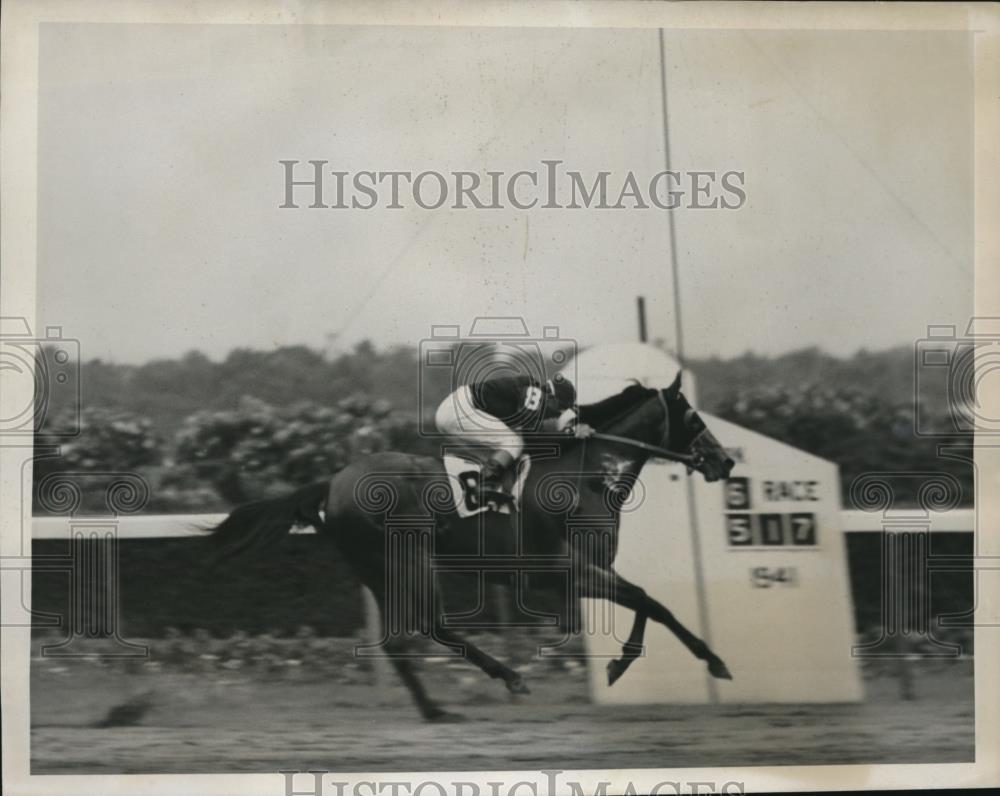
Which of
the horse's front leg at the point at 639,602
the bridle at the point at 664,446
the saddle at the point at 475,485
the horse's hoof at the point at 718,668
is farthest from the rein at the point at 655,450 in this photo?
the horse's hoof at the point at 718,668

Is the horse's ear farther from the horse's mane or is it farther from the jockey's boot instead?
the jockey's boot

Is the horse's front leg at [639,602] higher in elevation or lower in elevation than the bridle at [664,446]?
lower

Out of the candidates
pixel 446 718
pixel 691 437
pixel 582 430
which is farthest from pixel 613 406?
pixel 446 718

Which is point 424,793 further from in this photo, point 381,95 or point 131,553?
point 381,95

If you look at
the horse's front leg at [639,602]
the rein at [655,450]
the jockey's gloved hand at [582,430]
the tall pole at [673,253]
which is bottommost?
the horse's front leg at [639,602]

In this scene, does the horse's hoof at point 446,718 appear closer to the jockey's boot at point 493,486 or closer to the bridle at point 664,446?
the jockey's boot at point 493,486

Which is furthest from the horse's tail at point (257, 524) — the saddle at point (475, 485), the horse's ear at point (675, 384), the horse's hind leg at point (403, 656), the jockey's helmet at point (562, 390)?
the horse's ear at point (675, 384)

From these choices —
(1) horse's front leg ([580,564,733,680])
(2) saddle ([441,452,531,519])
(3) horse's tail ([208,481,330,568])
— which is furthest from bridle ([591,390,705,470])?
(3) horse's tail ([208,481,330,568])
